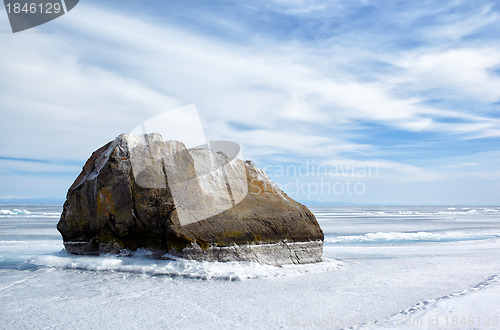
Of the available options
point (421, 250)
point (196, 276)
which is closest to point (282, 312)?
point (196, 276)

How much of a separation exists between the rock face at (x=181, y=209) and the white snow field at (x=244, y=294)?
0.34 meters

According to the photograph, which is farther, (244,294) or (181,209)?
(181,209)

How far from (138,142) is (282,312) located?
5.08 m

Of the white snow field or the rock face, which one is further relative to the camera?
the rock face

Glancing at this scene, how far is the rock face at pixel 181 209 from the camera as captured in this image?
6.66 m

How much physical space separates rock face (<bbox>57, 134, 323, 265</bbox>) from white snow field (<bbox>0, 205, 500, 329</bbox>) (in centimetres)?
34

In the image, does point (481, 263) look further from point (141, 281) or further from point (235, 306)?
point (141, 281)

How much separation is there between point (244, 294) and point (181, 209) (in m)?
2.37

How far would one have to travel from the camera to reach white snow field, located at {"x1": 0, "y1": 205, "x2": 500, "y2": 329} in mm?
3854

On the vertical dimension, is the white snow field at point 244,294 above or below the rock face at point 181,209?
below

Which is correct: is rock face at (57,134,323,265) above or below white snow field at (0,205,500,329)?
above

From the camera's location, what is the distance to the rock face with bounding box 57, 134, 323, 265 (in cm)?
666

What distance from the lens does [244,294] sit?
4.93 meters

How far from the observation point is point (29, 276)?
596 centimetres
